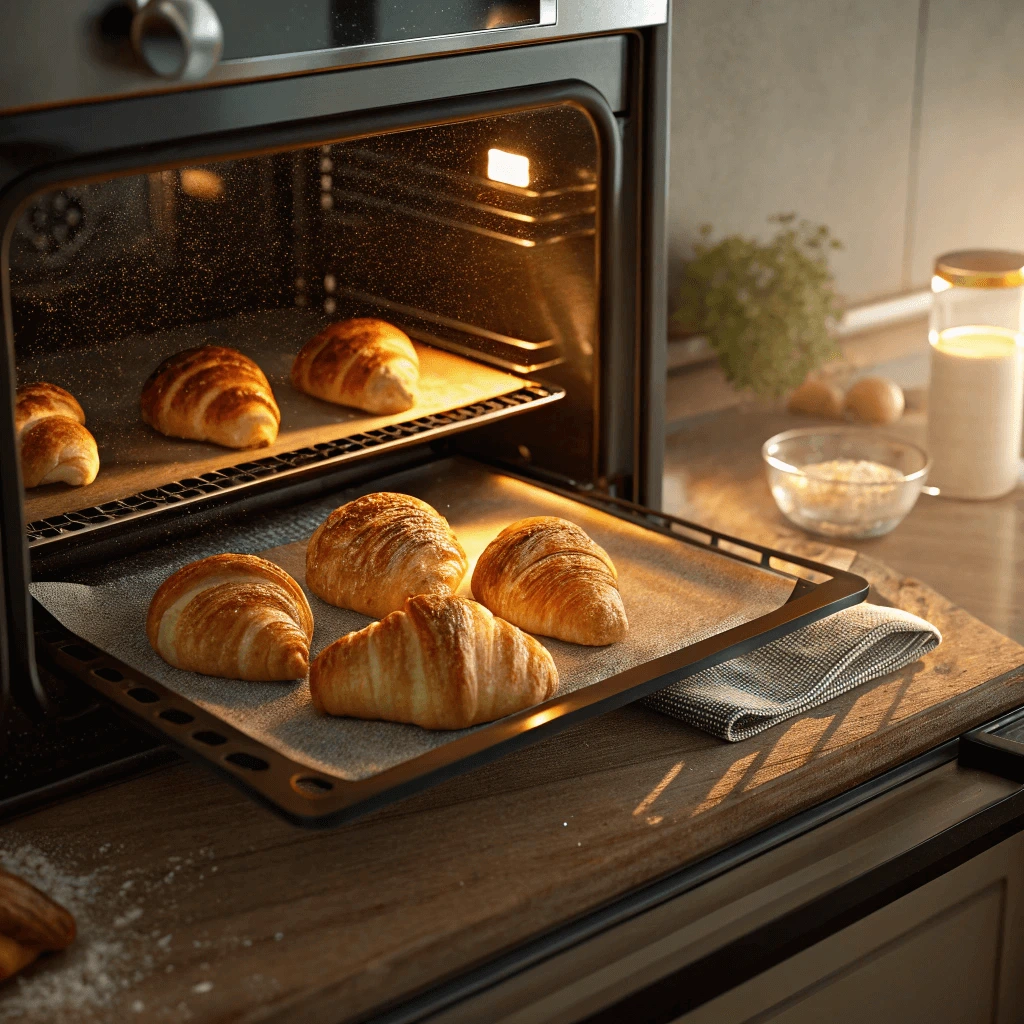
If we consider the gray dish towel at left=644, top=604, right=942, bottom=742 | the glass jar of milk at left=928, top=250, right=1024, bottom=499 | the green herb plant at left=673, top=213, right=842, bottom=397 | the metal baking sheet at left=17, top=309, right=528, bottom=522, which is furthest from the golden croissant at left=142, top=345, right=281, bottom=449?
the glass jar of milk at left=928, top=250, right=1024, bottom=499

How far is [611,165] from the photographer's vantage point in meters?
1.01

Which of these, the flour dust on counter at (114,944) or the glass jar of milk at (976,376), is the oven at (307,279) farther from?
the glass jar of milk at (976,376)

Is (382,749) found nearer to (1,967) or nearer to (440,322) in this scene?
(1,967)

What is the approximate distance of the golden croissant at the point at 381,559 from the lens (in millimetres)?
946

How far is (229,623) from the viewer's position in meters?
0.84

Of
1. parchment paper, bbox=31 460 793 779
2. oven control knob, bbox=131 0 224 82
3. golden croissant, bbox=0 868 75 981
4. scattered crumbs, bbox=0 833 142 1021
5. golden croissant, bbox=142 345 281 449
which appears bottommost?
scattered crumbs, bbox=0 833 142 1021

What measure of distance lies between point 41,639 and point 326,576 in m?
0.21

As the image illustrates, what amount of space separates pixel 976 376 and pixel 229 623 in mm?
938

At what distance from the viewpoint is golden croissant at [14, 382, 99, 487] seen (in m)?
0.86

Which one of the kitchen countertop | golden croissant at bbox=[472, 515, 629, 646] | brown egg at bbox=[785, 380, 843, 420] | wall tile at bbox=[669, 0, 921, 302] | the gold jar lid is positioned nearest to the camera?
golden croissant at bbox=[472, 515, 629, 646]

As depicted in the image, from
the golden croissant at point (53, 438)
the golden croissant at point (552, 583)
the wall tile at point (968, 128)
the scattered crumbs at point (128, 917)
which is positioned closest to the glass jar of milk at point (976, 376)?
the wall tile at point (968, 128)

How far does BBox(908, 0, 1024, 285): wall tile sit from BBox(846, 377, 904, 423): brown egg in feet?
1.09

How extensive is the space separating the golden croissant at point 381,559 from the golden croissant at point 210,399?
97 millimetres

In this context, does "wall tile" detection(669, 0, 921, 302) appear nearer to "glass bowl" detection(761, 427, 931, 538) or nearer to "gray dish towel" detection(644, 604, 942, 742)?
"glass bowl" detection(761, 427, 931, 538)
